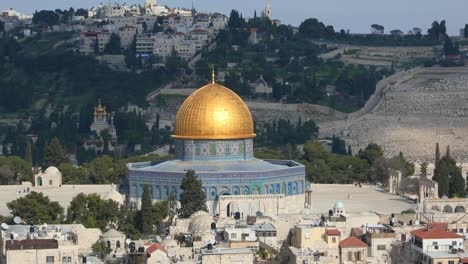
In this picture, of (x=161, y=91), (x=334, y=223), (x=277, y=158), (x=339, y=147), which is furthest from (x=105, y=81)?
(x=334, y=223)

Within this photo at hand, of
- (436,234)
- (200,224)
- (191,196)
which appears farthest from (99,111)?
(436,234)

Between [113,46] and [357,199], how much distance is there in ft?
172

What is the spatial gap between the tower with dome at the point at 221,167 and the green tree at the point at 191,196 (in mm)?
1337

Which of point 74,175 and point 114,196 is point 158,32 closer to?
point 74,175

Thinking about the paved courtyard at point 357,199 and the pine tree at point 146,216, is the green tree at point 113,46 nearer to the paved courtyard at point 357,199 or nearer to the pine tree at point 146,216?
the paved courtyard at point 357,199

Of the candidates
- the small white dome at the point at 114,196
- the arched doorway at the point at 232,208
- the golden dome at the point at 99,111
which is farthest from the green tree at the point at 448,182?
the golden dome at the point at 99,111

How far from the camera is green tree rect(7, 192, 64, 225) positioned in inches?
1620

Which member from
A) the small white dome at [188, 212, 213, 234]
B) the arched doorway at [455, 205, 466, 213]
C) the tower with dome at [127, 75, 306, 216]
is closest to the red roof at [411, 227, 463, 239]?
the small white dome at [188, 212, 213, 234]

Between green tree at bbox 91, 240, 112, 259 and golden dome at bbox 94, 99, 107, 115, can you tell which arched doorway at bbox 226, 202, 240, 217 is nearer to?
green tree at bbox 91, 240, 112, 259

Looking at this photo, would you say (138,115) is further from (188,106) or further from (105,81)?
(188,106)

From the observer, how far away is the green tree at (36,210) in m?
41.2

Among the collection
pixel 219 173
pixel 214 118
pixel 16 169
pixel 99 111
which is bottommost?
pixel 99 111

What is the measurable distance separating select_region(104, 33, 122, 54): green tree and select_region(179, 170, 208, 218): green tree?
55214 millimetres

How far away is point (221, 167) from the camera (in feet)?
152
